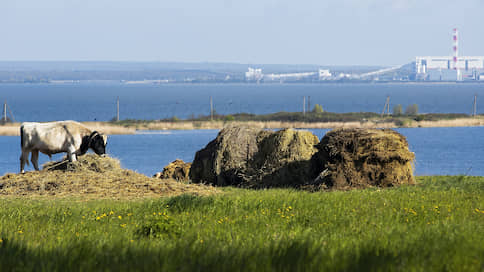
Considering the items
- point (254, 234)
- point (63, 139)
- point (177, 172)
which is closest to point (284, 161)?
point (177, 172)

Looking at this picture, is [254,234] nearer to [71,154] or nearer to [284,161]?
[284,161]

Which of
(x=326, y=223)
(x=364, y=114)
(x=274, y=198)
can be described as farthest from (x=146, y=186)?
(x=364, y=114)

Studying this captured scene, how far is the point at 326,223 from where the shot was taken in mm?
11977

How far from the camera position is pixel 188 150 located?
72.3 meters

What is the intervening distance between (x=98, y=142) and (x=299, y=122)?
313 feet

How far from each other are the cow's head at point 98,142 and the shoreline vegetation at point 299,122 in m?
81.5

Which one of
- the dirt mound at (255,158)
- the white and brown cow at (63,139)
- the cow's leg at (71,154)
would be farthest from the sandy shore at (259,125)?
the dirt mound at (255,158)

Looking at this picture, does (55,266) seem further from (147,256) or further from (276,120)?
(276,120)

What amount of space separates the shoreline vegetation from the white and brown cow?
264ft

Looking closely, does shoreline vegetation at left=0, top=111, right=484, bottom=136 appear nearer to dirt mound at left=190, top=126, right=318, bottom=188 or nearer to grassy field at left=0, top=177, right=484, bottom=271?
dirt mound at left=190, top=126, right=318, bottom=188

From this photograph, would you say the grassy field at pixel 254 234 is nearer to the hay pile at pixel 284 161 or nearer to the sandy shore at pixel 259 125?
the hay pile at pixel 284 161

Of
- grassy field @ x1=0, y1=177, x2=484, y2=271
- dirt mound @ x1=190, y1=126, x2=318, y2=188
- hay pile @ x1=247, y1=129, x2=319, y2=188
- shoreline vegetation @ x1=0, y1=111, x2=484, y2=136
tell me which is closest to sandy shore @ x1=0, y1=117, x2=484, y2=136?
shoreline vegetation @ x1=0, y1=111, x2=484, y2=136

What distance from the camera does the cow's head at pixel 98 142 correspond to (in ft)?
81.5

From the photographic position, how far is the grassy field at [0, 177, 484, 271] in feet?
24.8
